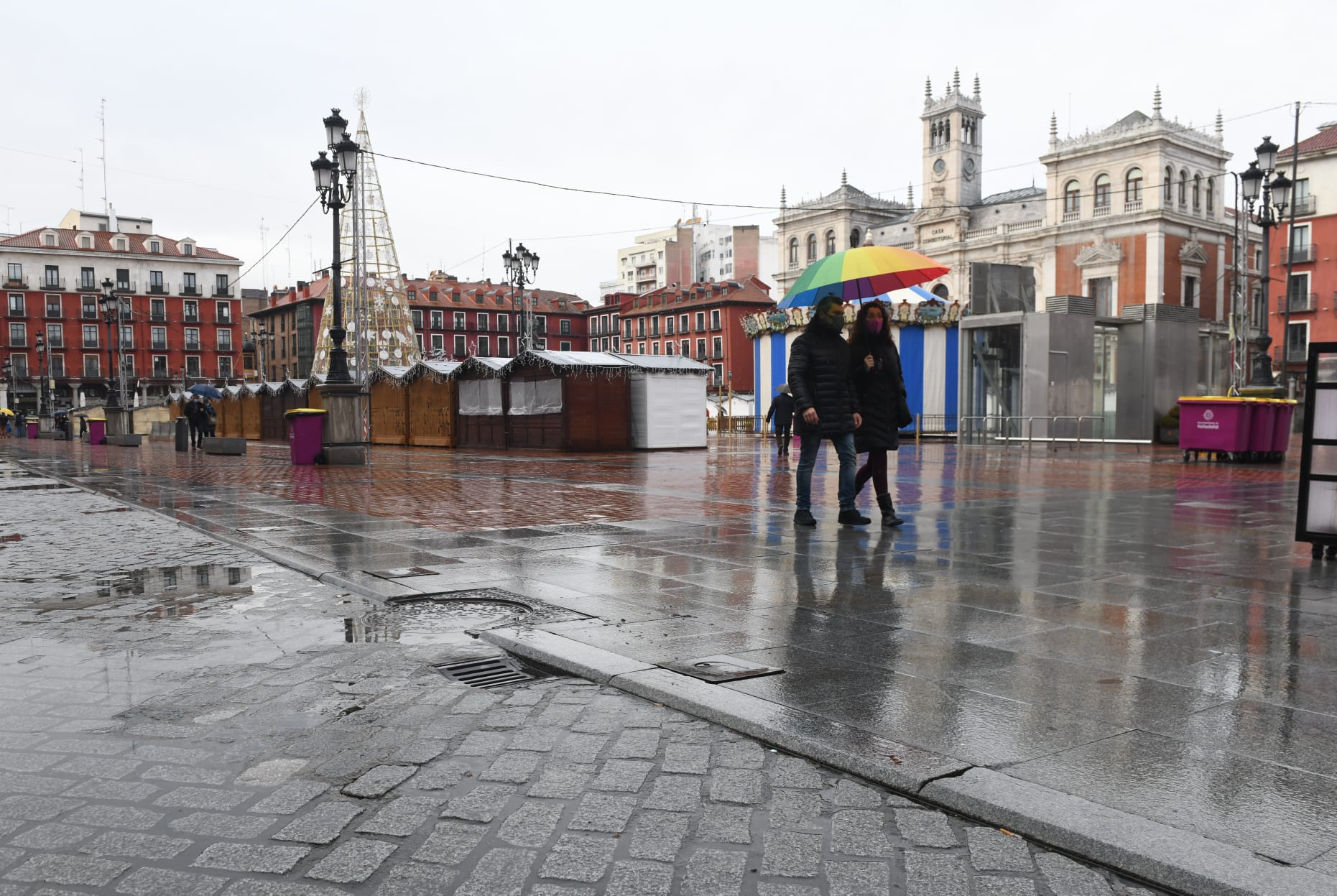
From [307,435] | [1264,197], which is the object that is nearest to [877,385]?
[307,435]

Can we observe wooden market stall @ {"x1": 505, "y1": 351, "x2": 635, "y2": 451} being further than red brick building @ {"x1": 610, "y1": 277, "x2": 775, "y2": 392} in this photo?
No

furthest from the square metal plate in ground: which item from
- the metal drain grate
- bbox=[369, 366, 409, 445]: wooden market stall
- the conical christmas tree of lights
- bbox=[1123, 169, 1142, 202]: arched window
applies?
bbox=[1123, 169, 1142, 202]: arched window

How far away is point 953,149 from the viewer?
77.0m

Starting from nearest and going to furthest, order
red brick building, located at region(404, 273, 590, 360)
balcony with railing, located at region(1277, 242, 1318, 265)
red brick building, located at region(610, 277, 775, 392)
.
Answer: balcony with railing, located at region(1277, 242, 1318, 265)
red brick building, located at region(610, 277, 775, 392)
red brick building, located at region(404, 273, 590, 360)

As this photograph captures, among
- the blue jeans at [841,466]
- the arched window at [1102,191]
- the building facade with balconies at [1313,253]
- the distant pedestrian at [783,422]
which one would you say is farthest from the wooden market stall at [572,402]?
the arched window at [1102,191]

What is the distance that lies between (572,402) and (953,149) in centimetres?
6057

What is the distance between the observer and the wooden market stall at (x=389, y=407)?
3198 centimetres

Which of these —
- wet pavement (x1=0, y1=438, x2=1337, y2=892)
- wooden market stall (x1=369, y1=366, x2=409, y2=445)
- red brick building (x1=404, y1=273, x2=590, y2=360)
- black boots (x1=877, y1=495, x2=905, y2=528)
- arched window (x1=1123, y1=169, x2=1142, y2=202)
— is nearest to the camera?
wet pavement (x1=0, y1=438, x2=1337, y2=892)

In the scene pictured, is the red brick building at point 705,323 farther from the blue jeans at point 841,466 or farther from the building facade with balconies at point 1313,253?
the blue jeans at point 841,466

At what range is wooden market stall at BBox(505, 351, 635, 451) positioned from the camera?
25.2m

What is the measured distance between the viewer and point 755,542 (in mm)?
7598

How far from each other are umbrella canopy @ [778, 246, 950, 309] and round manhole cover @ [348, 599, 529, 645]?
16.3 ft

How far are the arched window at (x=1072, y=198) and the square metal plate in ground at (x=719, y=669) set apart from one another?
2634 inches

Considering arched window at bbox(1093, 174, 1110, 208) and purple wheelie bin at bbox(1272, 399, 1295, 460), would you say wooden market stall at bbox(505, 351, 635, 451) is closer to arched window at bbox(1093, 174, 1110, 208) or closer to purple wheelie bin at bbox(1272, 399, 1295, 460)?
purple wheelie bin at bbox(1272, 399, 1295, 460)
